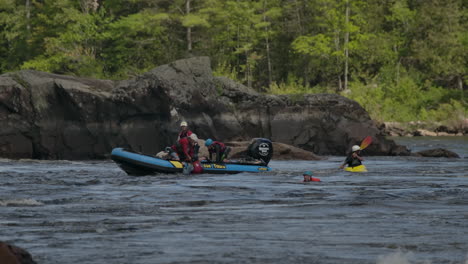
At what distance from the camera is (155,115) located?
3381 cm

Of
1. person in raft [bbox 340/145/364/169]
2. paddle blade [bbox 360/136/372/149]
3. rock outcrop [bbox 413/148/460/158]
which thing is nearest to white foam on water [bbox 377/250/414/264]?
person in raft [bbox 340/145/364/169]

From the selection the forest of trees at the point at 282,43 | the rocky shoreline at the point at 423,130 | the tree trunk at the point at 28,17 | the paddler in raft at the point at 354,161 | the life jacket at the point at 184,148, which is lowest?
the rocky shoreline at the point at 423,130

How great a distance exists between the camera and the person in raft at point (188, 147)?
2264 cm

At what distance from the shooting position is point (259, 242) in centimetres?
1086

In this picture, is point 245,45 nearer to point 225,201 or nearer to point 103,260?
point 225,201

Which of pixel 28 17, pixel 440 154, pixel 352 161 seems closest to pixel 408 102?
pixel 440 154

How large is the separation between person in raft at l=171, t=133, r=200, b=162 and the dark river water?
793mm

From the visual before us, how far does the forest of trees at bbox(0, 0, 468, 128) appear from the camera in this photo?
184 ft

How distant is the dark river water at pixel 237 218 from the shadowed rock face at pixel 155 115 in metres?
9.69

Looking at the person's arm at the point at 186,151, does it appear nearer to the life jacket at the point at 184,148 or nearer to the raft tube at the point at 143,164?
the life jacket at the point at 184,148

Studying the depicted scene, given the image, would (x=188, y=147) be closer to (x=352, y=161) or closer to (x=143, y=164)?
(x=143, y=164)

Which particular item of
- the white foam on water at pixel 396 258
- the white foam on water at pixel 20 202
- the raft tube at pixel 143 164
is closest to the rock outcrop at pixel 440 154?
the raft tube at pixel 143 164

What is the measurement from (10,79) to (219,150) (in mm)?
13084

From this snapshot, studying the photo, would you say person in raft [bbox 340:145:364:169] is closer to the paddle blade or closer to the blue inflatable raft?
the paddle blade
